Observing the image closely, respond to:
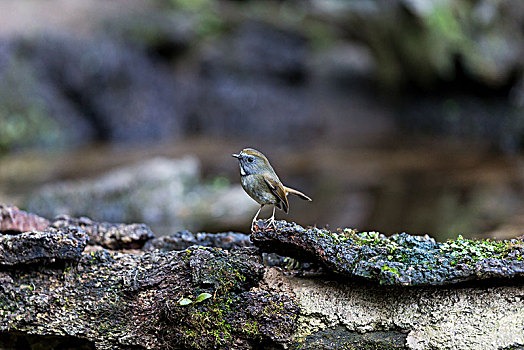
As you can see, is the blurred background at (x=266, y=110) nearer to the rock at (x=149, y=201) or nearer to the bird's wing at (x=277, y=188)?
the rock at (x=149, y=201)

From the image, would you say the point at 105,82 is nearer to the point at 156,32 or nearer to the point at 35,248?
the point at 156,32

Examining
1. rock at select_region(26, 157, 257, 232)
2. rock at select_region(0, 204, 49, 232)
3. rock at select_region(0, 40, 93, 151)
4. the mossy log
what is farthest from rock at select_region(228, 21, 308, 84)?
the mossy log

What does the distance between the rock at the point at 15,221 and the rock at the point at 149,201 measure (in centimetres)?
347

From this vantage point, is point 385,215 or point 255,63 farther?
point 255,63

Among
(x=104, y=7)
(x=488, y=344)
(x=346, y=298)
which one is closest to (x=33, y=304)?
(x=346, y=298)

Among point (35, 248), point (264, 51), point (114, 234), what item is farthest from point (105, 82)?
point (35, 248)

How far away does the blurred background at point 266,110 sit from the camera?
805cm

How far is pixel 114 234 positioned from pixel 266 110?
14572mm

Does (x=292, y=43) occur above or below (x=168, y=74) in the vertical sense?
above

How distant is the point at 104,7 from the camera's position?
18.7 metres

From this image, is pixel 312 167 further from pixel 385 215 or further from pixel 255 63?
pixel 255 63

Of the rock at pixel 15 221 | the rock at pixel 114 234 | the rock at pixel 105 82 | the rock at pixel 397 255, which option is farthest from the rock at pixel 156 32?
the rock at pixel 397 255

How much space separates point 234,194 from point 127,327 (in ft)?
19.1

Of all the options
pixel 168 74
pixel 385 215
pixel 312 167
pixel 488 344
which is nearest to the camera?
pixel 488 344
